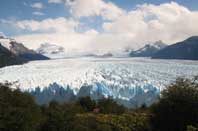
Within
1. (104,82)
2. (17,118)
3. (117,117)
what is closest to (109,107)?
(117,117)

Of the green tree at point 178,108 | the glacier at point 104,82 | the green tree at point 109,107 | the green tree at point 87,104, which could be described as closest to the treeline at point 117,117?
the green tree at point 178,108

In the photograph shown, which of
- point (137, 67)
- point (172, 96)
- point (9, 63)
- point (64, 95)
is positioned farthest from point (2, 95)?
point (9, 63)

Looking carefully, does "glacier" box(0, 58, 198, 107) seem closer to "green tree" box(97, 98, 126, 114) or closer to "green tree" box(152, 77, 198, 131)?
"green tree" box(97, 98, 126, 114)

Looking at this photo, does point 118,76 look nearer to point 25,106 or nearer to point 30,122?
point 25,106

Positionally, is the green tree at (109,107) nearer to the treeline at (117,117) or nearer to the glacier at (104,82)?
the treeline at (117,117)

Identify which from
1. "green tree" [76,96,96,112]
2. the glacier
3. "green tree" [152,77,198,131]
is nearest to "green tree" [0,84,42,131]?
"green tree" [152,77,198,131]

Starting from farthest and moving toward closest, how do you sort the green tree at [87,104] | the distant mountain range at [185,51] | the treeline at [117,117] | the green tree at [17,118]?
the distant mountain range at [185,51] → the green tree at [87,104] → the treeline at [117,117] → the green tree at [17,118]

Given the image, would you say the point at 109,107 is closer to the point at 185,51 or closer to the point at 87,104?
the point at 87,104
